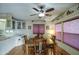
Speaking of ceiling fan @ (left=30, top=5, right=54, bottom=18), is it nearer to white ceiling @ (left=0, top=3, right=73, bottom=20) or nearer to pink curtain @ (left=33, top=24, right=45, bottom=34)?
white ceiling @ (left=0, top=3, right=73, bottom=20)

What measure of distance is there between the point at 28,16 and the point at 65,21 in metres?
0.61

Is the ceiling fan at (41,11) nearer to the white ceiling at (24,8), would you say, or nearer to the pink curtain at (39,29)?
the white ceiling at (24,8)

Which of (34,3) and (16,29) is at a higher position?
(34,3)

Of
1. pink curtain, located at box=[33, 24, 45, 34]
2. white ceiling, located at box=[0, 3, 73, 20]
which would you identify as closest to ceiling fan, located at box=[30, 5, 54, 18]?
white ceiling, located at box=[0, 3, 73, 20]

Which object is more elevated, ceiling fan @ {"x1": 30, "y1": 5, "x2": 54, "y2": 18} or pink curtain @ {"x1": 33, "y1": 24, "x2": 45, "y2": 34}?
ceiling fan @ {"x1": 30, "y1": 5, "x2": 54, "y2": 18}

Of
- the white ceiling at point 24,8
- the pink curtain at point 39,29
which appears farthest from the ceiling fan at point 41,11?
the pink curtain at point 39,29

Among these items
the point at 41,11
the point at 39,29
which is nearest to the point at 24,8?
the point at 41,11

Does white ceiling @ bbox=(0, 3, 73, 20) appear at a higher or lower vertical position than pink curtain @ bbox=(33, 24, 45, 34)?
higher

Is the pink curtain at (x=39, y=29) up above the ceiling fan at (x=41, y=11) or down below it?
below

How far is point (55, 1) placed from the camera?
2.28 meters

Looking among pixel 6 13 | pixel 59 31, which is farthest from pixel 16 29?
pixel 59 31

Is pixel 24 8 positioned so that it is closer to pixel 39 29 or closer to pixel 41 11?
pixel 41 11

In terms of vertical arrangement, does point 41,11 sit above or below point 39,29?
above

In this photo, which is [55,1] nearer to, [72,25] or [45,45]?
[72,25]
